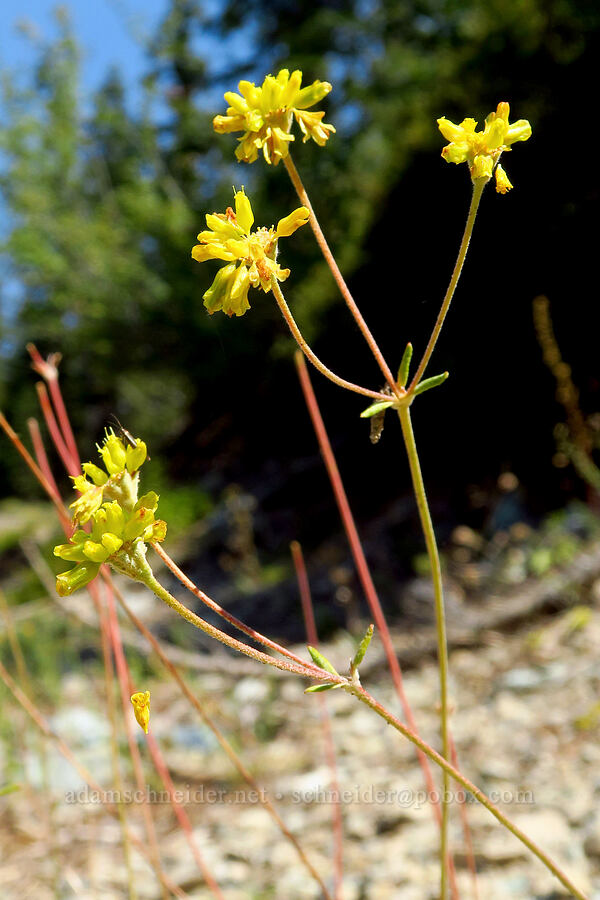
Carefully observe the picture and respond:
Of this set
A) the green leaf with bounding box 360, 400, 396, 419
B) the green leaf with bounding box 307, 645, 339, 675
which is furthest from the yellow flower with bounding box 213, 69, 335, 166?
the green leaf with bounding box 307, 645, 339, 675

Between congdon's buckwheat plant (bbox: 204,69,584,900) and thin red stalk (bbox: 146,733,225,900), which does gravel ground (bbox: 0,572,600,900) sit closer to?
thin red stalk (bbox: 146,733,225,900)

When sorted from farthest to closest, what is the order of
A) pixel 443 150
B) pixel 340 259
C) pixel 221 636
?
pixel 340 259, pixel 443 150, pixel 221 636

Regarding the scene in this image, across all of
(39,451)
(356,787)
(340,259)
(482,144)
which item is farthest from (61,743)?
(340,259)

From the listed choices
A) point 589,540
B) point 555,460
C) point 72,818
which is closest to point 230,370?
point 555,460

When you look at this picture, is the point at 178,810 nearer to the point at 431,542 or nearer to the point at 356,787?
the point at 431,542

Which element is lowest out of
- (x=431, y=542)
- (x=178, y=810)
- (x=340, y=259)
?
(x=178, y=810)

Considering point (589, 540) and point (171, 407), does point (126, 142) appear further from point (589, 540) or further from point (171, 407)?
point (589, 540)
